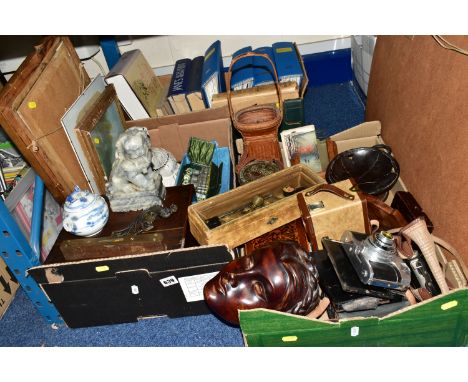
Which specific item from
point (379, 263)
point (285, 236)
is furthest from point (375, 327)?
point (285, 236)

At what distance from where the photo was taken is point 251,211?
170 cm

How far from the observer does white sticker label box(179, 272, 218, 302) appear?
1610mm

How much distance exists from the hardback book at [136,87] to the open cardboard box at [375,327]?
1522 mm

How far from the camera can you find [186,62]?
9.18 ft

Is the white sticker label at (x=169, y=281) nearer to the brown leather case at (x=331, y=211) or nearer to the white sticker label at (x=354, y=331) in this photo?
the brown leather case at (x=331, y=211)

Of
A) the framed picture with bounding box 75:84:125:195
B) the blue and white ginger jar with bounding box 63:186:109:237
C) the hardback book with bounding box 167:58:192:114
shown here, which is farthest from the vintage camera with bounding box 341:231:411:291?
the hardback book with bounding box 167:58:192:114

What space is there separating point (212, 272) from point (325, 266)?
0.43 m

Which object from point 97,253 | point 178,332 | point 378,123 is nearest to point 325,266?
point 178,332

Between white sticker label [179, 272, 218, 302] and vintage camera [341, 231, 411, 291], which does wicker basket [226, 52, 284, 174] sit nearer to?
white sticker label [179, 272, 218, 302]

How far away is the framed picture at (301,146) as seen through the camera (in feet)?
6.89

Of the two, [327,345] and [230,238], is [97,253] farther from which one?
[327,345]

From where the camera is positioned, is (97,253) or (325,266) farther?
(97,253)

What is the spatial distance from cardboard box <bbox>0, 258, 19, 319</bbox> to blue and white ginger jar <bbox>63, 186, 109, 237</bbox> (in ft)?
1.97

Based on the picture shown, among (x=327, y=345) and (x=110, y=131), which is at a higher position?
(x=110, y=131)
